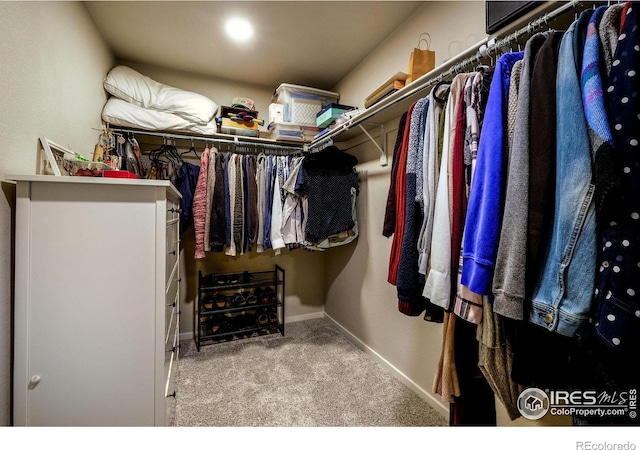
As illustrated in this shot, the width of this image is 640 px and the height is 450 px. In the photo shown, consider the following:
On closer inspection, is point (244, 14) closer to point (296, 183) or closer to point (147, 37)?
point (147, 37)

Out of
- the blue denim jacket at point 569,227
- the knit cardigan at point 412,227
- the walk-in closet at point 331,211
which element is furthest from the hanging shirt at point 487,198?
the knit cardigan at point 412,227

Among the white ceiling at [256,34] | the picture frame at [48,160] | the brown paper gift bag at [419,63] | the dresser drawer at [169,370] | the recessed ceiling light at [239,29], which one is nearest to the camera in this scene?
the picture frame at [48,160]

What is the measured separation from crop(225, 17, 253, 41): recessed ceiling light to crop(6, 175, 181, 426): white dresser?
140 cm

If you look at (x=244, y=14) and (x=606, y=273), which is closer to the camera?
(x=606, y=273)

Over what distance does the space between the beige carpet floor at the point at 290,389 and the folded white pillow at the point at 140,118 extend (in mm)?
1865

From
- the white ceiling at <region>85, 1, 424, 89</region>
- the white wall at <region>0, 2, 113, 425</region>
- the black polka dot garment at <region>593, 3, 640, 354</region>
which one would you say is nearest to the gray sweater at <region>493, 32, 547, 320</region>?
the black polka dot garment at <region>593, 3, 640, 354</region>

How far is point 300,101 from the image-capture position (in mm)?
2436

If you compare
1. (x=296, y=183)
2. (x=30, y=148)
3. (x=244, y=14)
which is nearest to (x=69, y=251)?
(x=30, y=148)

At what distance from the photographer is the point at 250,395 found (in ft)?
5.51

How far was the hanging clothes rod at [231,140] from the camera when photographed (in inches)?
83.1

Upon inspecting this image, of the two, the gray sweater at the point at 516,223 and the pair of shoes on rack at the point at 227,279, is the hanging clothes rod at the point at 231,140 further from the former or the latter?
the gray sweater at the point at 516,223

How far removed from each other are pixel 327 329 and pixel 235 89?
2.57 metres

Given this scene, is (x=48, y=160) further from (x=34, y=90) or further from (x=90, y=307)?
(x=90, y=307)

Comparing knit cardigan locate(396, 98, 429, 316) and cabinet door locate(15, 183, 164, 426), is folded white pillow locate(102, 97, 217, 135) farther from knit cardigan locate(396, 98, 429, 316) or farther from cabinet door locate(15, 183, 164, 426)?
knit cardigan locate(396, 98, 429, 316)
